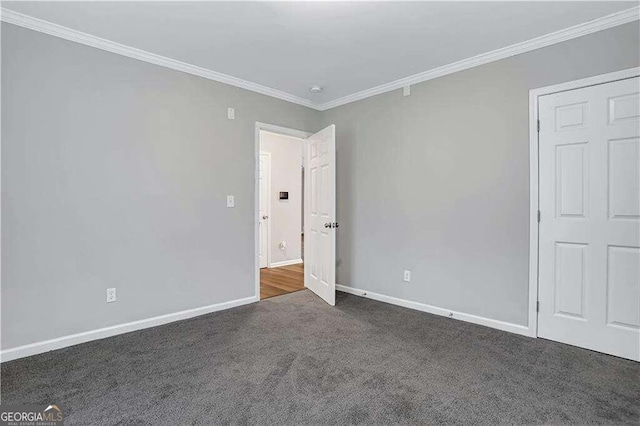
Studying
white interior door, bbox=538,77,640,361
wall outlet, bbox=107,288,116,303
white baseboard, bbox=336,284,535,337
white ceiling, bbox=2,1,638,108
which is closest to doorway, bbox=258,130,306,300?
white baseboard, bbox=336,284,535,337

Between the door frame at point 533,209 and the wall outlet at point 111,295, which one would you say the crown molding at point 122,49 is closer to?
the wall outlet at point 111,295

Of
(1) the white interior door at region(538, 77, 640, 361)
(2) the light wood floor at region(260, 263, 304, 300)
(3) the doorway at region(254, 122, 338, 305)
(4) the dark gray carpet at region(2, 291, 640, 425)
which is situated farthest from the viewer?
(2) the light wood floor at region(260, 263, 304, 300)

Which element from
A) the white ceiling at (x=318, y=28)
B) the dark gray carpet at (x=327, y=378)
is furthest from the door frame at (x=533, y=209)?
the white ceiling at (x=318, y=28)

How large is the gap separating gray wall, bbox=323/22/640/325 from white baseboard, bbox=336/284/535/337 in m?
0.05

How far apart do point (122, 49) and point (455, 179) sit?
3.28 meters

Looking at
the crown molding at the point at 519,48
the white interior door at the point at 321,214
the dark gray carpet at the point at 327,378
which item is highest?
the crown molding at the point at 519,48

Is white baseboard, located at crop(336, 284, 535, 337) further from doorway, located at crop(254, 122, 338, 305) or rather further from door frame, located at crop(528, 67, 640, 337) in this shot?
doorway, located at crop(254, 122, 338, 305)

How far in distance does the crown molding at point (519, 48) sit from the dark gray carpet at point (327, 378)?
2.46 metres

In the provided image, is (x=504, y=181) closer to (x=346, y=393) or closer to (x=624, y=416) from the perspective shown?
(x=624, y=416)

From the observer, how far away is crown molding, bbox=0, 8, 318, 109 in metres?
2.51

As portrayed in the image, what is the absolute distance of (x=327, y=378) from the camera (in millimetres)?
2227

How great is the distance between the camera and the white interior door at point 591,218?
249 cm

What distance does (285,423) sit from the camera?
5.82ft

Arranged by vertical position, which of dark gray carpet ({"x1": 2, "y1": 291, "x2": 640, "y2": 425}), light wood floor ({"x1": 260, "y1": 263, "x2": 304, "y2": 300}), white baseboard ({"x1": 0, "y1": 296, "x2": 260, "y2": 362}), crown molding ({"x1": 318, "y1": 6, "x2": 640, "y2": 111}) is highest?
crown molding ({"x1": 318, "y1": 6, "x2": 640, "y2": 111})
